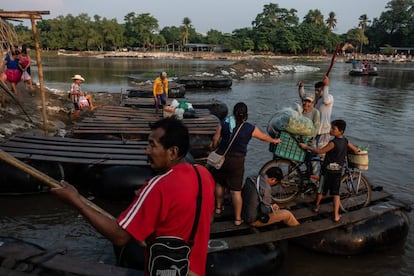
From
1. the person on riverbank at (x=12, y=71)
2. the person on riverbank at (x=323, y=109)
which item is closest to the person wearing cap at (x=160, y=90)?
the person on riverbank at (x=12, y=71)

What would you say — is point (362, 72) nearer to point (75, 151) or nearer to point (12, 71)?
point (12, 71)

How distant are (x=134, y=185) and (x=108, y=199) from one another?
0.73 metres

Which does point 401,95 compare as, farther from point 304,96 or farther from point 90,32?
point 90,32

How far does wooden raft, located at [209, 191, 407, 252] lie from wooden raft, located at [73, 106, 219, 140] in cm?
468

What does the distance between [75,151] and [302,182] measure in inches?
189

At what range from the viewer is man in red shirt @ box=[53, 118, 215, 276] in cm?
196

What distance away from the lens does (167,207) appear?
1957mm

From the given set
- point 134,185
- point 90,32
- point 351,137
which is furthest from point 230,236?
point 90,32

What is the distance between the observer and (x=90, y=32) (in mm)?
93625

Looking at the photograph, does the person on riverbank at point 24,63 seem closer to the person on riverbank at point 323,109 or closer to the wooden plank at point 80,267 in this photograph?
the person on riverbank at point 323,109

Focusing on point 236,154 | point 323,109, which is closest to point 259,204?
point 236,154

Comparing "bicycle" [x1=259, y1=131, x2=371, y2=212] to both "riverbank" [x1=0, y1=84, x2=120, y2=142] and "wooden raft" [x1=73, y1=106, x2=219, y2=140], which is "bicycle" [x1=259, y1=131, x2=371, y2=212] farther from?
"riverbank" [x1=0, y1=84, x2=120, y2=142]

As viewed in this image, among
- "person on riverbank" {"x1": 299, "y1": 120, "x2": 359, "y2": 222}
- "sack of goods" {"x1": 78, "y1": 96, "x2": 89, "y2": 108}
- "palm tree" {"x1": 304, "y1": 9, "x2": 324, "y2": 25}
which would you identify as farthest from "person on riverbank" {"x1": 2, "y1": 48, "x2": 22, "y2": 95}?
"palm tree" {"x1": 304, "y1": 9, "x2": 324, "y2": 25}

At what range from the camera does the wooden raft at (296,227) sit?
460 centimetres
